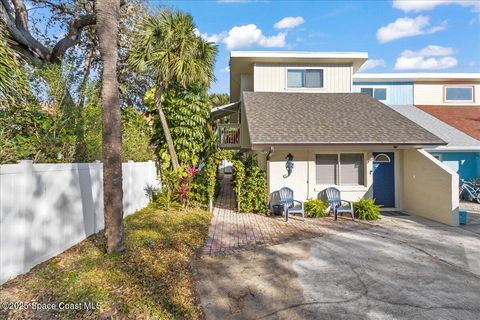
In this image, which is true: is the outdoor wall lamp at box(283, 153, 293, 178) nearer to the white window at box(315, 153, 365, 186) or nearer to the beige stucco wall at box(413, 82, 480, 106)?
the white window at box(315, 153, 365, 186)

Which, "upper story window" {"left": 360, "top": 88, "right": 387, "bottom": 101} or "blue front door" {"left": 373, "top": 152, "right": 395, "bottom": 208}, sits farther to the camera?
"upper story window" {"left": 360, "top": 88, "right": 387, "bottom": 101}

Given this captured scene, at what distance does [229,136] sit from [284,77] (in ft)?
13.7

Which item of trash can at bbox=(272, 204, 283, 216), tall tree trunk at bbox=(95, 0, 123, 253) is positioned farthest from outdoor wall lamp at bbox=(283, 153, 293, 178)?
tall tree trunk at bbox=(95, 0, 123, 253)

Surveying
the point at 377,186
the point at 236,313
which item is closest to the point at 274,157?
the point at 377,186

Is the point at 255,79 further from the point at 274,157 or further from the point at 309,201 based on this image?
the point at 309,201

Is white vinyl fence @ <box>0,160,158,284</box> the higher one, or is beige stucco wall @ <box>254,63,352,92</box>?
beige stucco wall @ <box>254,63,352,92</box>

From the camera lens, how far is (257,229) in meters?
8.23

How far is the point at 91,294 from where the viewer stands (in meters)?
3.79

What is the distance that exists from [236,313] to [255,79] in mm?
11906

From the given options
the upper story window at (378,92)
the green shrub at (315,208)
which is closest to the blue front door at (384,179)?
the green shrub at (315,208)

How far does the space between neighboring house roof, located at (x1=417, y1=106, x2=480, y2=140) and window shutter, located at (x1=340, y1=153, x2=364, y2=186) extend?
733 centimetres

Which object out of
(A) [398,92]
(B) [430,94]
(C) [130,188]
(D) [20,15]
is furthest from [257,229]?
(B) [430,94]

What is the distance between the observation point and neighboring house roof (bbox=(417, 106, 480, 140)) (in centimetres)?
1399

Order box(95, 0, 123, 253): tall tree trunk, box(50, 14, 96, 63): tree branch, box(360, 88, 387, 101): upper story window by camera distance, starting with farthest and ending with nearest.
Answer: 1. box(360, 88, 387, 101): upper story window
2. box(50, 14, 96, 63): tree branch
3. box(95, 0, 123, 253): tall tree trunk
